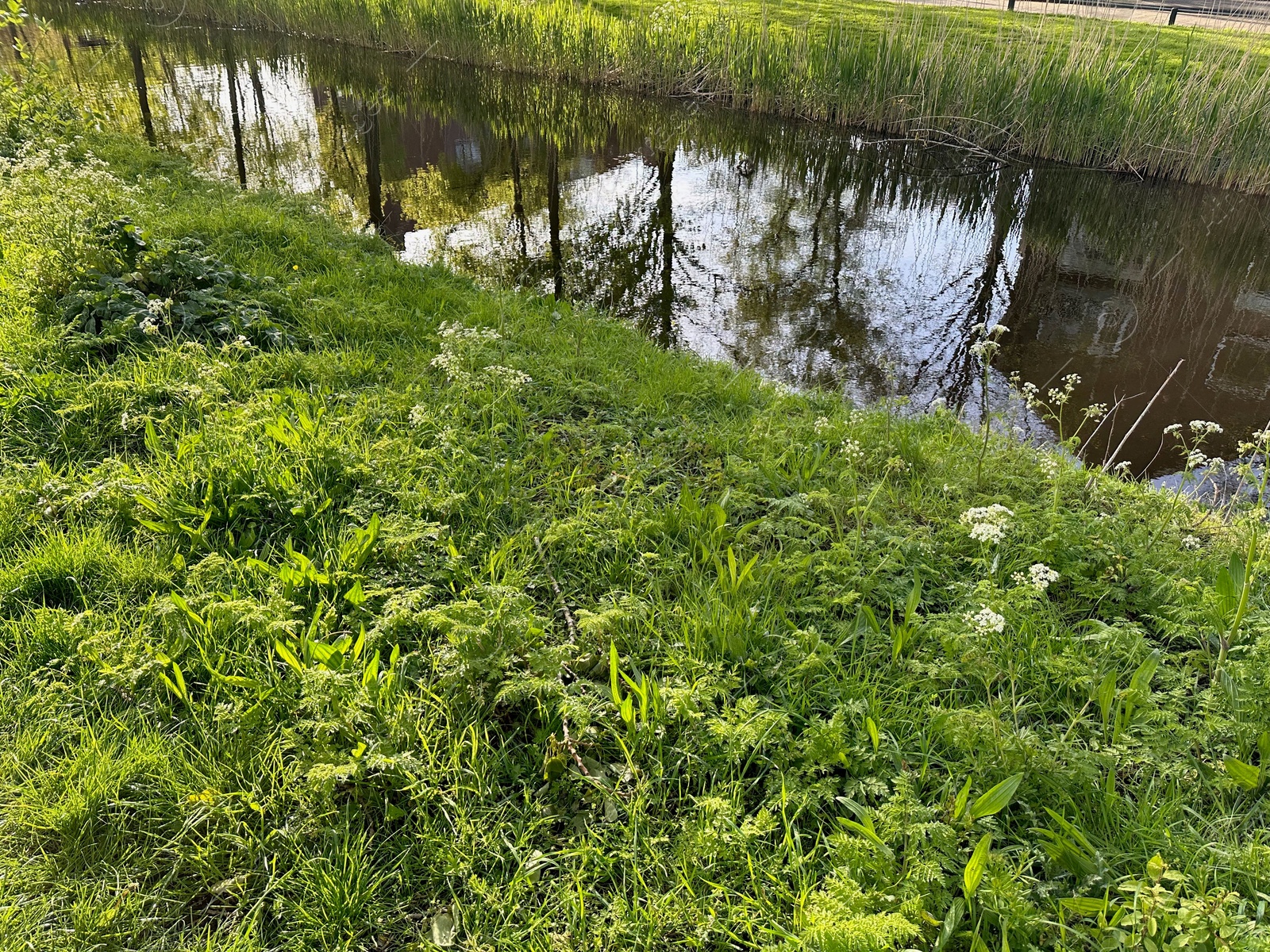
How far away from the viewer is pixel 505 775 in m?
2.18

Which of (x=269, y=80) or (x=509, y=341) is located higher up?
(x=269, y=80)

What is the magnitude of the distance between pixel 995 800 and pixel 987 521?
117 centimetres

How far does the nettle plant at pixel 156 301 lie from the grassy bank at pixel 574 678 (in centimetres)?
6

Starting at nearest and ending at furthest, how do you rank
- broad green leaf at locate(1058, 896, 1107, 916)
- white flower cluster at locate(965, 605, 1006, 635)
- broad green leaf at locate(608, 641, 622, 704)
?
broad green leaf at locate(1058, 896, 1107, 916) → white flower cluster at locate(965, 605, 1006, 635) → broad green leaf at locate(608, 641, 622, 704)

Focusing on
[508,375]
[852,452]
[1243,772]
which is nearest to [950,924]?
[1243,772]

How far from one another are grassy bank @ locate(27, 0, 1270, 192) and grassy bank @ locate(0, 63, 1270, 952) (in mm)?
8795

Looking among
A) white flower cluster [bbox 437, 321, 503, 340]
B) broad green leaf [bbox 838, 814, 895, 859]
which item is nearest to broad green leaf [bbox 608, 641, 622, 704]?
broad green leaf [bbox 838, 814, 895, 859]

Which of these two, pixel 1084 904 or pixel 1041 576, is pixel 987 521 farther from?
pixel 1084 904

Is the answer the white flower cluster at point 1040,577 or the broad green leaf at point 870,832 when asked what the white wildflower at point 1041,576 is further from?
the broad green leaf at point 870,832

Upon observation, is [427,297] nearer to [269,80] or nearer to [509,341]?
[509,341]

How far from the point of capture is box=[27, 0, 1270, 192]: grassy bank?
31.3ft

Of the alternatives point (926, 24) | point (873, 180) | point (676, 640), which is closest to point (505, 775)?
point (676, 640)

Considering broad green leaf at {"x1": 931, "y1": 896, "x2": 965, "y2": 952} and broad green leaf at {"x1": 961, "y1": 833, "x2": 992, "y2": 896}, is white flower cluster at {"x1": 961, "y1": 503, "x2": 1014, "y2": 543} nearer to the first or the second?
broad green leaf at {"x1": 961, "y1": 833, "x2": 992, "y2": 896}

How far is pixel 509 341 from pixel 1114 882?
404cm
